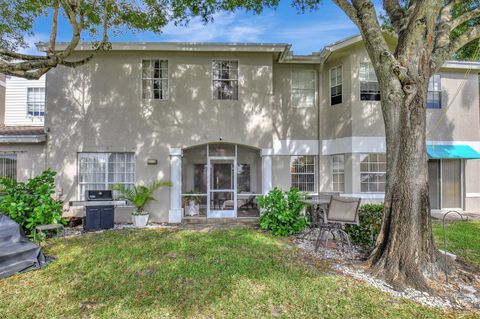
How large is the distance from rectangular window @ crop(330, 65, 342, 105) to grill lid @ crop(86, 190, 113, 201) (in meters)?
10.8

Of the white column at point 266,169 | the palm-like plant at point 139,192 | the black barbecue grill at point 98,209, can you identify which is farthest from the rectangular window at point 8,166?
the white column at point 266,169

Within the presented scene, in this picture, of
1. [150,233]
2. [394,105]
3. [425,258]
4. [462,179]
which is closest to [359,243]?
[425,258]

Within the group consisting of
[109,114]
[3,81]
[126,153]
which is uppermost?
[3,81]

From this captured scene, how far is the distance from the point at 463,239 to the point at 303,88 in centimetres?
901

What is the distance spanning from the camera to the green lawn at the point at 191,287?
4844mm

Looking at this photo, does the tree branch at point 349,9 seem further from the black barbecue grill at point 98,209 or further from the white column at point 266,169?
the black barbecue grill at point 98,209

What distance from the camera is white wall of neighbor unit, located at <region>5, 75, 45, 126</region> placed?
17.6 metres

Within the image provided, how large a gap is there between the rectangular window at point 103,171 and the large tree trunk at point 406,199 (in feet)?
33.9

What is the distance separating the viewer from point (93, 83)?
1316 centimetres

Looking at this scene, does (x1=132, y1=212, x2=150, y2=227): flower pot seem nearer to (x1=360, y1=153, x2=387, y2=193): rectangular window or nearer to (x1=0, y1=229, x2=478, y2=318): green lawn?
→ (x1=0, y1=229, x2=478, y2=318): green lawn

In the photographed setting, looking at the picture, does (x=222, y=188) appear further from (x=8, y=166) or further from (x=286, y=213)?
(x=8, y=166)

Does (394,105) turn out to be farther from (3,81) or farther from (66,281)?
(3,81)

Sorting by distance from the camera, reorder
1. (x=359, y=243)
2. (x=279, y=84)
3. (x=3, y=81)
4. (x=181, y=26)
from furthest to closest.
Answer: (x=3, y=81) < (x=279, y=84) < (x=181, y=26) < (x=359, y=243)

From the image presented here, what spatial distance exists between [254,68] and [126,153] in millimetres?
6834
